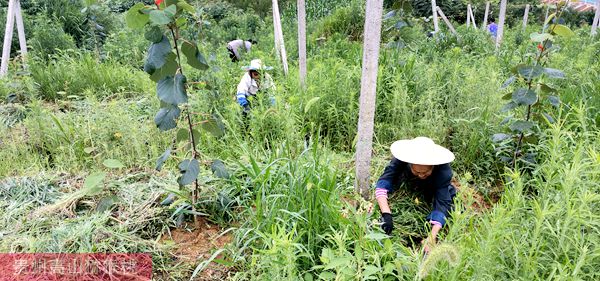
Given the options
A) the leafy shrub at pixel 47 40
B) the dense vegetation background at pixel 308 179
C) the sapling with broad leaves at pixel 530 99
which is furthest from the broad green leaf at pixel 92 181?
the leafy shrub at pixel 47 40

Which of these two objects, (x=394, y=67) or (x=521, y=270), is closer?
(x=521, y=270)

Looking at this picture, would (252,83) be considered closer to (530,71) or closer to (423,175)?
(423,175)

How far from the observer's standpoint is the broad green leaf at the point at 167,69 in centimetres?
193

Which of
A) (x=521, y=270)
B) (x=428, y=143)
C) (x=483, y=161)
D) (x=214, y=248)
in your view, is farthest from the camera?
(x=483, y=161)

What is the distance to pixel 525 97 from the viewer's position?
8.36 ft

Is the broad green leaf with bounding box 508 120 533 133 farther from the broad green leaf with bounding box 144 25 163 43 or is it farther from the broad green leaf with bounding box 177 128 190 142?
the broad green leaf with bounding box 144 25 163 43

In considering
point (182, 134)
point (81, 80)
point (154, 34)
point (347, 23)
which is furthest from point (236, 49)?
point (154, 34)

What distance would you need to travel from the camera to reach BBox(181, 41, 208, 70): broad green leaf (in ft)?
6.53

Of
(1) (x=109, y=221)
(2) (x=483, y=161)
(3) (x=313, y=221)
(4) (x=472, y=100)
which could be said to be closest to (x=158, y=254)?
(1) (x=109, y=221)

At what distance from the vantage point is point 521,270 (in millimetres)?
1596

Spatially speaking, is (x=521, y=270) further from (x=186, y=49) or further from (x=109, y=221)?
(x=109, y=221)

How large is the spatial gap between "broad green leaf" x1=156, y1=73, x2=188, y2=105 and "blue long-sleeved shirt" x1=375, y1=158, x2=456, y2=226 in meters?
1.25

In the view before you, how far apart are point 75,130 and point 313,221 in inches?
98.3

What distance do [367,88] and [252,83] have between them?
196 centimetres
